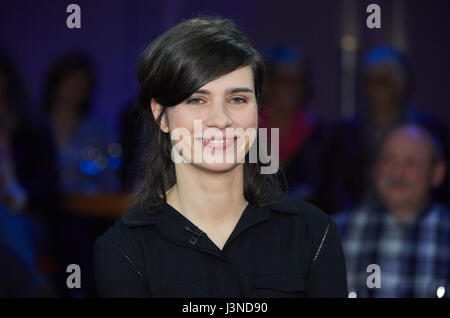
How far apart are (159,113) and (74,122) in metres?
2.35

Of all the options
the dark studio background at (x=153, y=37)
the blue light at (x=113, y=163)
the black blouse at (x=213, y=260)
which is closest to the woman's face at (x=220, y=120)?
the black blouse at (x=213, y=260)

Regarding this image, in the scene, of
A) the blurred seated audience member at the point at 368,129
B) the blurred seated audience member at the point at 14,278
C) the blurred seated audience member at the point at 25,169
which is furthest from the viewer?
the blurred seated audience member at the point at 25,169

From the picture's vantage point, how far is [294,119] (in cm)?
313

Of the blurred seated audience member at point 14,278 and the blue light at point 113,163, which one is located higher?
the blue light at point 113,163

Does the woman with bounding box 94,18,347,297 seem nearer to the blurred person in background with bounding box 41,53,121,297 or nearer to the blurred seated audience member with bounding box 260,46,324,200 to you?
the blurred seated audience member with bounding box 260,46,324,200

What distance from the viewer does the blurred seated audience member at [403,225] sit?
2.57m

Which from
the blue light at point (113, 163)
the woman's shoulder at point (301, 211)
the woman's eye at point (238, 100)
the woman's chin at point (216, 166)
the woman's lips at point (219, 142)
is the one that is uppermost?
the woman's eye at point (238, 100)

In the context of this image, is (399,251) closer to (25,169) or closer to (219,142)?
(219,142)

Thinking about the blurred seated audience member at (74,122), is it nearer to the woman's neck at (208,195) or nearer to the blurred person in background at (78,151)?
the blurred person in background at (78,151)

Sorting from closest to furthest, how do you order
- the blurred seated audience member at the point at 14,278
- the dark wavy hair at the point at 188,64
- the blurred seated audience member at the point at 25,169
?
the dark wavy hair at the point at 188,64 < the blurred seated audience member at the point at 14,278 < the blurred seated audience member at the point at 25,169

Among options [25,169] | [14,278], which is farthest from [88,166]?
[14,278]

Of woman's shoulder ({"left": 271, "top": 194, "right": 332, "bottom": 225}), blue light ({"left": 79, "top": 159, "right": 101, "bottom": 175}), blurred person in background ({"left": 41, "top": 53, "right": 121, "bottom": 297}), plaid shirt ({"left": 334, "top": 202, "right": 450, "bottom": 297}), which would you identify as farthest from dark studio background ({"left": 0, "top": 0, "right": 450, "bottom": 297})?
woman's shoulder ({"left": 271, "top": 194, "right": 332, "bottom": 225})

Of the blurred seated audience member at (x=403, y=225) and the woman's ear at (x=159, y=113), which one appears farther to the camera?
the blurred seated audience member at (x=403, y=225)

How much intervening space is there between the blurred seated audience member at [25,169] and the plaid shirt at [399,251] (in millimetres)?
1373
